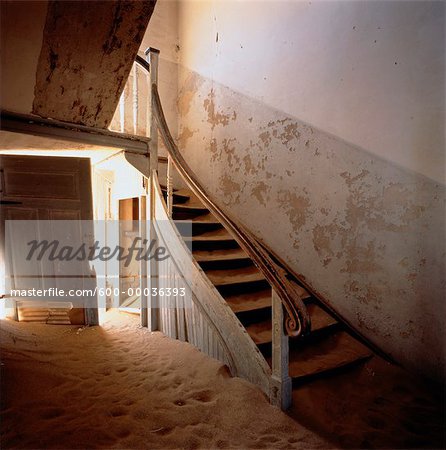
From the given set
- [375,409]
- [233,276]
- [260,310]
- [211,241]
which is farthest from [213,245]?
[375,409]

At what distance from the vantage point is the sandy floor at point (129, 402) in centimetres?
191

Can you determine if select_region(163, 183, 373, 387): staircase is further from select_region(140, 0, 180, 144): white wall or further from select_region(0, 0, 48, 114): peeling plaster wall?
select_region(140, 0, 180, 144): white wall

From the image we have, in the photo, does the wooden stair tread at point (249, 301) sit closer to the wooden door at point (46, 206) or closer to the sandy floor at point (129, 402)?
the sandy floor at point (129, 402)

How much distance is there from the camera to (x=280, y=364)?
2201 mm

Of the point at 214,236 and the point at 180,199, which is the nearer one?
the point at 214,236

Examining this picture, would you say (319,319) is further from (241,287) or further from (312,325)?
(241,287)

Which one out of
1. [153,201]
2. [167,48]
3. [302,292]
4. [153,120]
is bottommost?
[302,292]

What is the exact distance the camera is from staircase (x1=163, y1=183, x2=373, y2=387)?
257cm

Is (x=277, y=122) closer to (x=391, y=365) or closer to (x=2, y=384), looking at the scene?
(x=391, y=365)

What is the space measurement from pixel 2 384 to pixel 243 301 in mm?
2013

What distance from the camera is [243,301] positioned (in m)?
3.02

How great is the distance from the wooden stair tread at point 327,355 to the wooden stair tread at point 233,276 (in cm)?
79

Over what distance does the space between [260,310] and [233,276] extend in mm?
532

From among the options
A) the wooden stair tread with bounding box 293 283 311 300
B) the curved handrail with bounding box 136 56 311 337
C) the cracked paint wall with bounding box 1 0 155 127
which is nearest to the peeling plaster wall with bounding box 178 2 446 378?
the wooden stair tread with bounding box 293 283 311 300
